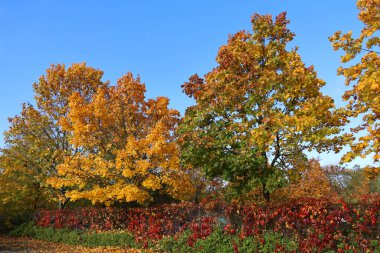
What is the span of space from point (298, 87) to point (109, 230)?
11040 mm

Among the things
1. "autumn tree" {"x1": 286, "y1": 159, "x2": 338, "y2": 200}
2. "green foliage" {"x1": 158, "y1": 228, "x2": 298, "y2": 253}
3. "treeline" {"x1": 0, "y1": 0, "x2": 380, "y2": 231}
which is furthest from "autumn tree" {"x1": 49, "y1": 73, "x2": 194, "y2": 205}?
"autumn tree" {"x1": 286, "y1": 159, "x2": 338, "y2": 200}

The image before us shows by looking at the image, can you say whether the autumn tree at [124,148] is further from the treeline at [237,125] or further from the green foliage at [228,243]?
the green foliage at [228,243]

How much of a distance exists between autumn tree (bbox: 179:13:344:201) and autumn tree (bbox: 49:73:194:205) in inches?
61.1

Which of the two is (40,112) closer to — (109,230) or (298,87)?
(109,230)

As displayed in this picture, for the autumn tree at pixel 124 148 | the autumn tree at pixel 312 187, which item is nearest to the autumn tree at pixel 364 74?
the autumn tree at pixel 124 148

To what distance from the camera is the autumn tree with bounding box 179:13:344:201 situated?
12305 mm

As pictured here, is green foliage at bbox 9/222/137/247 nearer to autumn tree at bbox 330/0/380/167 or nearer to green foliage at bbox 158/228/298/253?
green foliage at bbox 158/228/298/253

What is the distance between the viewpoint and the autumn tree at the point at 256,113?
484 inches

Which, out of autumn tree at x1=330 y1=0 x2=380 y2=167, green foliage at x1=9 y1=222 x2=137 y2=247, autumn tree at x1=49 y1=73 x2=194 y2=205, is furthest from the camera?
green foliage at x1=9 y1=222 x2=137 y2=247

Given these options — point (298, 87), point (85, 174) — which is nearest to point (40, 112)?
point (85, 174)

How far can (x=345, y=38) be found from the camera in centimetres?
989

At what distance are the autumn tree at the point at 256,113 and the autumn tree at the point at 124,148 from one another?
1552 millimetres

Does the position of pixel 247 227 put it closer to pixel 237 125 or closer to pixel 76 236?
pixel 237 125

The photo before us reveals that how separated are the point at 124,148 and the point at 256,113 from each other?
22.3 ft
